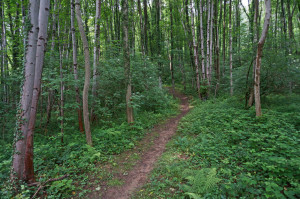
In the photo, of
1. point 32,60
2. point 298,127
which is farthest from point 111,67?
point 298,127

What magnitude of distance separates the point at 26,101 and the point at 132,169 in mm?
3315

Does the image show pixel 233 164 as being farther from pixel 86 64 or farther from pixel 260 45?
pixel 86 64

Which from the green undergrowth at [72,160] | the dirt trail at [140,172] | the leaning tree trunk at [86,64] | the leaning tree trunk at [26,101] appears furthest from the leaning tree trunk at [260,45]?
the leaning tree trunk at [26,101]

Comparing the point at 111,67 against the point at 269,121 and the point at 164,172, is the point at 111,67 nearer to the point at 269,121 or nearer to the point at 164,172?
the point at 164,172

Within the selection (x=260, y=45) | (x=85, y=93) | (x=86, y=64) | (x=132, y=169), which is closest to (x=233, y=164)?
(x=132, y=169)

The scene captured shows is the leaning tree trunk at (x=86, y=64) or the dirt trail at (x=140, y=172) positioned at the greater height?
the leaning tree trunk at (x=86, y=64)

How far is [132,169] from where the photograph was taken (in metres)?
4.56

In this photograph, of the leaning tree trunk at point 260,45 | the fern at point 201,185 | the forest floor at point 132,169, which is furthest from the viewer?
the leaning tree trunk at point 260,45

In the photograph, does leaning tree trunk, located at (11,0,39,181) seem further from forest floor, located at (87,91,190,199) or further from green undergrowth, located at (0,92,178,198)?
forest floor, located at (87,91,190,199)

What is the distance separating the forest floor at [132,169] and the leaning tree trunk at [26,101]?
1.72 metres

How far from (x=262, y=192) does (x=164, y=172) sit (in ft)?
7.12

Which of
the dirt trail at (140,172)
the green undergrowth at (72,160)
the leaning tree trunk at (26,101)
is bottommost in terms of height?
the dirt trail at (140,172)

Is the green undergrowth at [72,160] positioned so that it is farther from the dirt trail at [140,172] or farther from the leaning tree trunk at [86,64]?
the leaning tree trunk at [86,64]

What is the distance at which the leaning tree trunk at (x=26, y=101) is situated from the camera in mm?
3377
